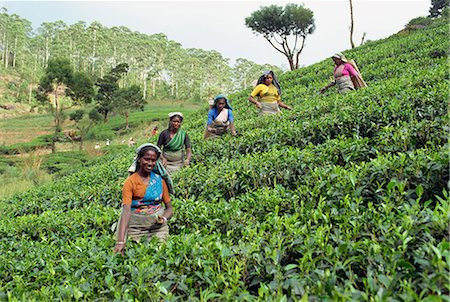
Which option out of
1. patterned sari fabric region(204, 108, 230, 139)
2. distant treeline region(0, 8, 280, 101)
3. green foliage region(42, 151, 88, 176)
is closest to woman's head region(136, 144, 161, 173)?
patterned sari fabric region(204, 108, 230, 139)

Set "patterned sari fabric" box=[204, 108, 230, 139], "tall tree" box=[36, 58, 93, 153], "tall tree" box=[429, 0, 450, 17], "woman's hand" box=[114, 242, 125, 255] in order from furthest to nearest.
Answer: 1. "tall tree" box=[429, 0, 450, 17]
2. "tall tree" box=[36, 58, 93, 153]
3. "patterned sari fabric" box=[204, 108, 230, 139]
4. "woman's hand" box=[114, 242, 125, 255]

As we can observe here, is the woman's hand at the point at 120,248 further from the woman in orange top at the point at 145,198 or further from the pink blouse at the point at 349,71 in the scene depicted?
the pink blouse at the point at 349,71

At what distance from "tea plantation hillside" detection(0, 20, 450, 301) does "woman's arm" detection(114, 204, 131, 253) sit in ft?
0.36

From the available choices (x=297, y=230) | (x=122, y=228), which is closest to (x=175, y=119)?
(x=122, y=228)

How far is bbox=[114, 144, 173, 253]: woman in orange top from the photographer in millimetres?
3961

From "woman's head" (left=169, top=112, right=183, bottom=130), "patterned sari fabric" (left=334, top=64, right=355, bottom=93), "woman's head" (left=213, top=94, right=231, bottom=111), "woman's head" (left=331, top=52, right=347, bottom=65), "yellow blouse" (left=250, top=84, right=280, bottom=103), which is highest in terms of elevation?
"woman's head" (left=331, top=52, right=347, bottom=65)

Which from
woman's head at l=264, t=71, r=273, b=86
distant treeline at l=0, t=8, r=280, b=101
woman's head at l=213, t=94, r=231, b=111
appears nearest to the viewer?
woman's head at l=213, t=94, r=231, b=111

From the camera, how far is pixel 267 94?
9.04 meters

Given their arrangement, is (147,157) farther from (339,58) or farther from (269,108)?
(339,58)

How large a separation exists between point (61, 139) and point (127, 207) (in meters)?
28.8

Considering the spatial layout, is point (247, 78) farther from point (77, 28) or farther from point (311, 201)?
point (311, 201)

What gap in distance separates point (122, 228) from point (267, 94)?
6139mm

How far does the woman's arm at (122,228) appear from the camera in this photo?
142 inches

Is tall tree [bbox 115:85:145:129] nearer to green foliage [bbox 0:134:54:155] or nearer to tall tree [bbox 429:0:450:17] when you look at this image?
green foliage [bbox 0:134:54:155]
